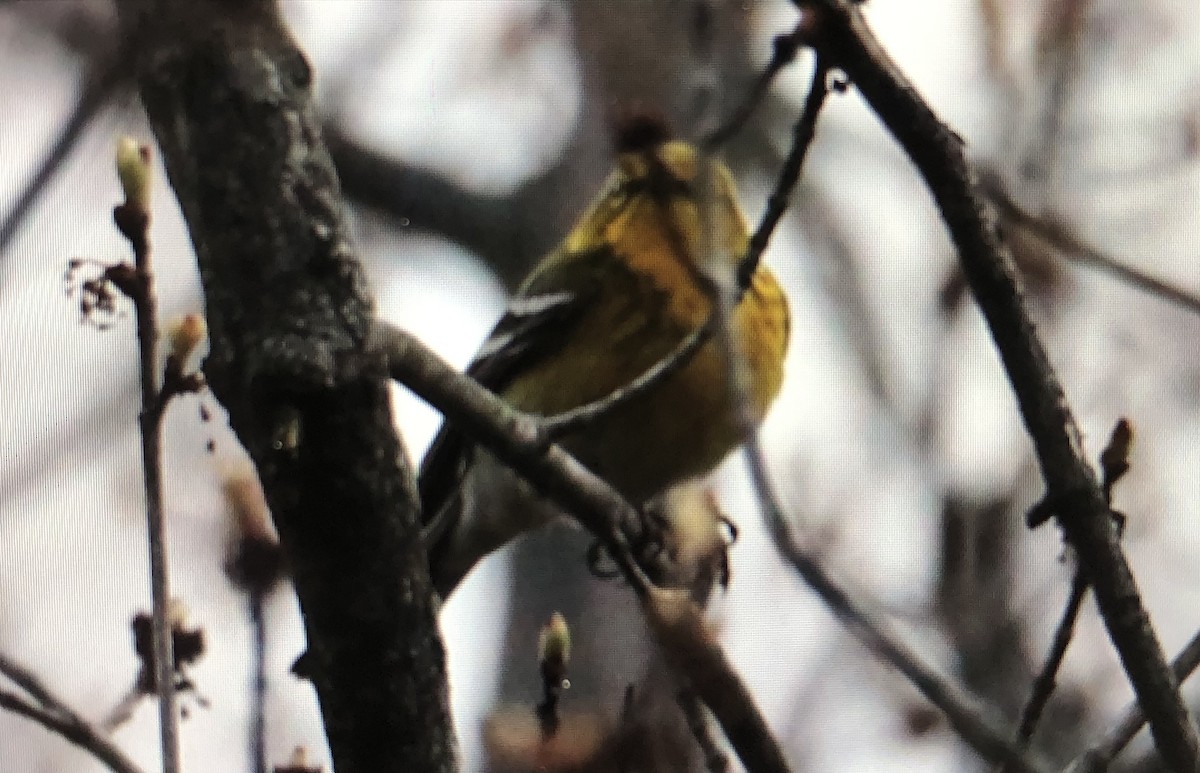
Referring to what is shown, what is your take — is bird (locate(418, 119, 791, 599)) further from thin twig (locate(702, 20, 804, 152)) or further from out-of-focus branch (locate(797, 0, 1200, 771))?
thin twig (locate(702, 20, 804, 152))

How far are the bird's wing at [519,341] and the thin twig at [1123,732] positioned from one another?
201 centimetres

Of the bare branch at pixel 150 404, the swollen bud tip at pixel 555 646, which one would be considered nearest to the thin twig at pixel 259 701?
the bare branch at pixel 150 404

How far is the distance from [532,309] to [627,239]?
33 centimetres

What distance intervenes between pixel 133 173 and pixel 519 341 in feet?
6.48

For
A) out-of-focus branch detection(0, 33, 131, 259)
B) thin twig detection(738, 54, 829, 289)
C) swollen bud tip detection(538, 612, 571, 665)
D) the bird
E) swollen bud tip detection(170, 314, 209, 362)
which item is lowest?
swollen bud tip detection(538, 612, 571, 665)

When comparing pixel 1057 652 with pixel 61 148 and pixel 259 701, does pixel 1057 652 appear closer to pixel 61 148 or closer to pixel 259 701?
pixel 259 701

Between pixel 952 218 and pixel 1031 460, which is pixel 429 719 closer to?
pixel 952 218

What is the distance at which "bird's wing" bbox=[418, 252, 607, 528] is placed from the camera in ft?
12.7

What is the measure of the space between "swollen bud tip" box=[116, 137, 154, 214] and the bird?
1.56 m

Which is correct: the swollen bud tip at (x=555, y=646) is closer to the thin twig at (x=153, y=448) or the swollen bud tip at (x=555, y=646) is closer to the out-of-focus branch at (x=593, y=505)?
the out-of-focus branch at (x=593, y=505)

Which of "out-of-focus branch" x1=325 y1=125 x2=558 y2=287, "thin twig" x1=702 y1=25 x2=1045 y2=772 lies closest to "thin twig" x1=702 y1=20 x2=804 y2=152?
"thin twig" x1=702 y1=25 x2=1045 y2=772

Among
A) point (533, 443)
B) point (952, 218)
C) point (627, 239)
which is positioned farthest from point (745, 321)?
point (533, 443)

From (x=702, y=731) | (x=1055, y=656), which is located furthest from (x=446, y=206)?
(x=702, y=731)

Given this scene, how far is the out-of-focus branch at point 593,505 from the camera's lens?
1.53 meters
